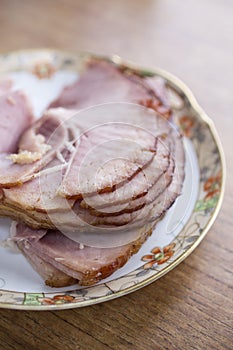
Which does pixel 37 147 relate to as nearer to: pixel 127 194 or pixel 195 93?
pixel 127 194

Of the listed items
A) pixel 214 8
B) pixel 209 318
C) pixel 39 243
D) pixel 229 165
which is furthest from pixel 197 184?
pixel 214 8

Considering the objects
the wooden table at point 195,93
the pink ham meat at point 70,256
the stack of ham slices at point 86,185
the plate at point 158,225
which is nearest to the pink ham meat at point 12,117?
the stack of ham slices at point 86,185

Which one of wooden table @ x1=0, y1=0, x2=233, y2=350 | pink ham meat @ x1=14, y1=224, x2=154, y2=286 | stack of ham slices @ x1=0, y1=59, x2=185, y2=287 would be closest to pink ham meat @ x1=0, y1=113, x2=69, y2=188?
stack of ham slices @ x1=0, y1=59, x2=185, y2=287

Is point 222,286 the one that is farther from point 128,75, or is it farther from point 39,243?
point 128,75

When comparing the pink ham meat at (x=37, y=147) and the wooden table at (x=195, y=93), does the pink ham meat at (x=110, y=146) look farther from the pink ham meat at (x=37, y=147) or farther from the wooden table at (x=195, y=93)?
the wooden table at (x=195, y=93)

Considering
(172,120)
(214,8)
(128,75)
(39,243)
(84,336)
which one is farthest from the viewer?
(214,8)

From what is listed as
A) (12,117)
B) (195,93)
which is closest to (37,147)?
(12,117)

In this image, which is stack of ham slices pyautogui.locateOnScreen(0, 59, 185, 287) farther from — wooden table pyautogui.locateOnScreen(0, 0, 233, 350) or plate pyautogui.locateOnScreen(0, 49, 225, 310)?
wooden table pyautogui.locateOnScreen(0, 0, 233, 350)
